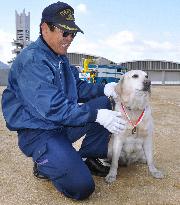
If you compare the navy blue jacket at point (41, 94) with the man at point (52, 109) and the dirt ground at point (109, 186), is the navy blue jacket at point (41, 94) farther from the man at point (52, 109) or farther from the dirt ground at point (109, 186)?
the dirt ground at point (109, 186)

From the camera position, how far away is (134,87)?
3.88 metres

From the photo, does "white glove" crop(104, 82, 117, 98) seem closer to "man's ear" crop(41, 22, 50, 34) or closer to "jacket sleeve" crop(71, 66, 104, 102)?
"jacket sleeve" crop(71, 66, 104, 102)

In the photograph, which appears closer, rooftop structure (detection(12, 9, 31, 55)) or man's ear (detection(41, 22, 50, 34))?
man's ear (detection(41, 22, 50, 34))

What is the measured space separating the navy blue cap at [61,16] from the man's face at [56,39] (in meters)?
0.07

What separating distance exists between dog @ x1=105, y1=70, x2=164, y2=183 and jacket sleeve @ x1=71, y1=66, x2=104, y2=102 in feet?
1.03

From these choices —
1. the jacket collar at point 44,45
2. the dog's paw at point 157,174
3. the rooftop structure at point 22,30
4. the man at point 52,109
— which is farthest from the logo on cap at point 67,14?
the rooftop structure at point 22,30

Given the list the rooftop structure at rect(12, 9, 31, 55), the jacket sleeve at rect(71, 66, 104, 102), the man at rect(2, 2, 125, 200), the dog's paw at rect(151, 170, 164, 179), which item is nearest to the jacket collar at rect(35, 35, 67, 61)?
the man at rect(2, 2, 125, 200)

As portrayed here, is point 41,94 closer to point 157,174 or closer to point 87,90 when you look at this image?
point 87,90

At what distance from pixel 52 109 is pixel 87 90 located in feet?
3.87

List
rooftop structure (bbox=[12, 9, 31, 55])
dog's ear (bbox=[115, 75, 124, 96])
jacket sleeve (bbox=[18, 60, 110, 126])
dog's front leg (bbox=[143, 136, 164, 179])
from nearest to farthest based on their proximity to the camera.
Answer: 1. jacket sleeve (bbox=[18, 60, 110, 126])
2. dog's front leg (bbox=[143, 136, 164, 179])
3. dog's ear (bbox=[115, 75, 124, 96])
4. rooftop structure (bbox=[12, 9, 31, 55])

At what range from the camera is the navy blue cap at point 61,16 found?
3.32 metres

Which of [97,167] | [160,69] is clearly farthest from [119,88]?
[160,69]

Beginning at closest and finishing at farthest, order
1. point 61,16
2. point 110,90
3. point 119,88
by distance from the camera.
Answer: point 61,16
point 119,88
point 110,90

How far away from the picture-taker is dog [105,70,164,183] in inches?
147
